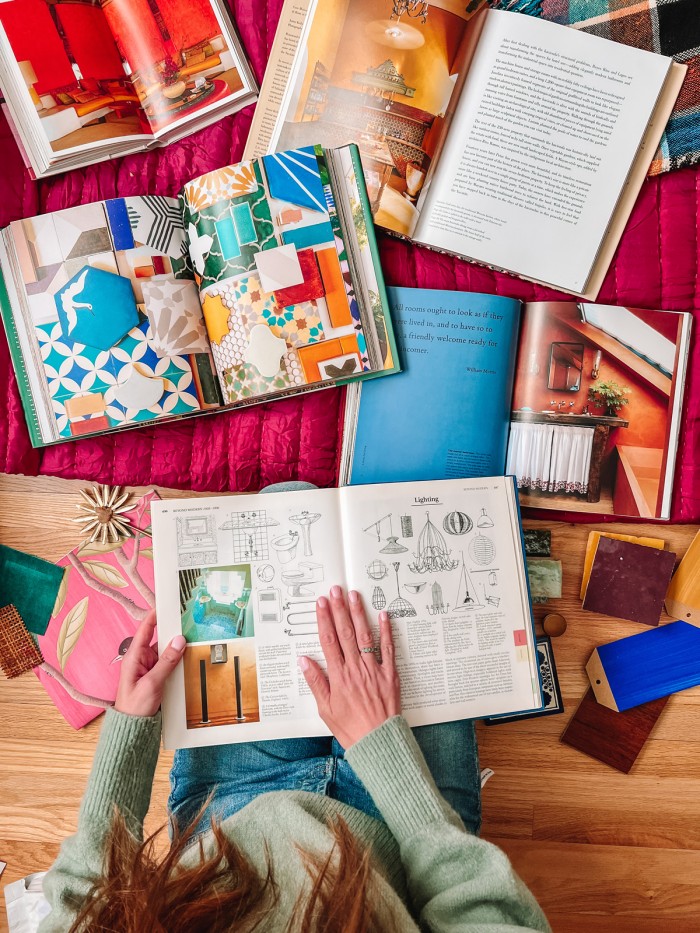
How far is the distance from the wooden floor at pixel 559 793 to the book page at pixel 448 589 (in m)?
0.10

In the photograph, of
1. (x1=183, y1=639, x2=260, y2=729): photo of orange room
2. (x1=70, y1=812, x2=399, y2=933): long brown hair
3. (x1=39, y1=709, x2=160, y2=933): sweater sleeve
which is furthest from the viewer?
(x1=183, y1=639, x2=260, y2=729): photo of orange room

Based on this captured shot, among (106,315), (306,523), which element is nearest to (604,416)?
(306,523)

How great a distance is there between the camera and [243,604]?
2.53 feet

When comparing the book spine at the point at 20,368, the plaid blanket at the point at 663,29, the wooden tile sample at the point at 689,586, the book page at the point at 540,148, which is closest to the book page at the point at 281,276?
the book page at the point at 540,148

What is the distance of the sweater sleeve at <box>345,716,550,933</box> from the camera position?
61 centimetres

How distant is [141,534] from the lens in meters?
0.86

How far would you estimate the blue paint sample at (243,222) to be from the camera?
0.79 meters

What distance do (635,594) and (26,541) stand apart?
79 centimetres

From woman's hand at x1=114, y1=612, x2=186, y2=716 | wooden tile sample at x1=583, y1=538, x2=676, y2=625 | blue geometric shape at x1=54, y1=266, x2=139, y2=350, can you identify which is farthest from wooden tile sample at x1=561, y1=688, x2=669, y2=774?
blue geometric shape at x1=54, y1=266, x2=139, y2=350

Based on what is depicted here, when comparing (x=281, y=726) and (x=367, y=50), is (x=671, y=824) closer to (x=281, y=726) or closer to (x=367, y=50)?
(x=281, y=726)

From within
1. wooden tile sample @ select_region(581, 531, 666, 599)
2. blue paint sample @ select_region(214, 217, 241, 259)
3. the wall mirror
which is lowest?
wooden tile sample @ select_region(581, 531, 666, 599)

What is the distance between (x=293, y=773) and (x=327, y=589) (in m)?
0.22

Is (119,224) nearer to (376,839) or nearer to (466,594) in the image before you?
(466,594)

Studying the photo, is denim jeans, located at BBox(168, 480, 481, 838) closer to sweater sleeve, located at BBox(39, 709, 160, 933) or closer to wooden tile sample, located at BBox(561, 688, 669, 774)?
sweater sleeve, located at BBox(39, 709, 160, 933)
